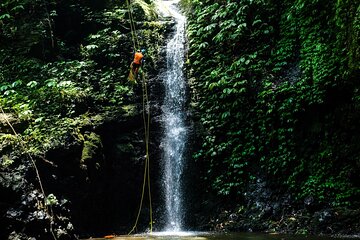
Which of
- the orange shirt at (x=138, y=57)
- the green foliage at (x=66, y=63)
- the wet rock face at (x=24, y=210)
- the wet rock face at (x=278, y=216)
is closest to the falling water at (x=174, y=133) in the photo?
the green foliage at (x=66, y=63)

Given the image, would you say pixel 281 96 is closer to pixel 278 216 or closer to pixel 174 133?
pixel 278 216

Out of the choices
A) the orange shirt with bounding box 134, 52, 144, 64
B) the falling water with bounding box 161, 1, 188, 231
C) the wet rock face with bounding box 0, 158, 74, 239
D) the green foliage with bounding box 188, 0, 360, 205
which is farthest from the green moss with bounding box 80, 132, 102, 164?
the green foliage with bounding box 188, 0, 360, 205

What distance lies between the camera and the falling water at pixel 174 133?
961 centimetres

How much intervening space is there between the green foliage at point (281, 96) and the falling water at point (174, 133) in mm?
521

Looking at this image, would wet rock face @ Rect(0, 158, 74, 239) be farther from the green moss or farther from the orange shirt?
the orange shirt

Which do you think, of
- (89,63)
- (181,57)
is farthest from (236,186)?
(89,63)

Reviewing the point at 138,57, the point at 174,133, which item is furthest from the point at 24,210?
the point at 174,133

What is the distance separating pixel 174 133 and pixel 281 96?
324cm

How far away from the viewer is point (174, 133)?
10.4m

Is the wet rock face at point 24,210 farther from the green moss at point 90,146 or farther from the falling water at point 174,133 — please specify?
the falling water at point 174,133

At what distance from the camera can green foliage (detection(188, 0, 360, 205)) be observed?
7.68 metres

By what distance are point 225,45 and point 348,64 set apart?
447 centimetres

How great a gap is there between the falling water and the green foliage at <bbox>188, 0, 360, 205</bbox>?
52 centimetres

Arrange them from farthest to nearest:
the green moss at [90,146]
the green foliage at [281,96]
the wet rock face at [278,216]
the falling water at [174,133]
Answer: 1. the falling water at [174,133]
2. the green moss at [90,146]
3. the green foliage at [281,96]
4. the wet rock face at [278,216]
